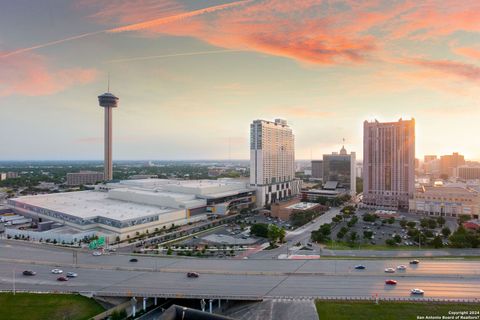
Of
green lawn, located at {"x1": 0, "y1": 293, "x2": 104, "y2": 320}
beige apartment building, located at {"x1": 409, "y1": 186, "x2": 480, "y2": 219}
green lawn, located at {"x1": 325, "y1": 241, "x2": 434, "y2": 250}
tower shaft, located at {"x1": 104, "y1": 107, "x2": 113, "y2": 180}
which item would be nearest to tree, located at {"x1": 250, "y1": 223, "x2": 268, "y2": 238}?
green lawn, located at {"x1": 325, "y1": 241, "x2": 434, "y2": 250}

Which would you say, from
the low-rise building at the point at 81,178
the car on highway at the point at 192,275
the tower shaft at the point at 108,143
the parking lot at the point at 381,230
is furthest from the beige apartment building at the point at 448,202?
the low-rise building at the point at 81,178

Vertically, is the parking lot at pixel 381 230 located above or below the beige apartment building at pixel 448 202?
below

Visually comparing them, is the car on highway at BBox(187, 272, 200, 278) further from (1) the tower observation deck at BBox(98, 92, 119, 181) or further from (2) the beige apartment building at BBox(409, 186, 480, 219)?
(1) the tower observation deck at BBox(98, 92, 119, 181)

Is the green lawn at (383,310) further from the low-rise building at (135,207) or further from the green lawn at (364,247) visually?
the low-rise building at (135,207)

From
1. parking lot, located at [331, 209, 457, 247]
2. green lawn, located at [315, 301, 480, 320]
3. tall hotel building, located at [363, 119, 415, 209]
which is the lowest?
parking lot, located at [331, 209, 457, 247]

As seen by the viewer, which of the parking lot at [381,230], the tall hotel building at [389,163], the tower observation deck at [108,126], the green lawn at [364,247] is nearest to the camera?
the green lawn at [364,247]

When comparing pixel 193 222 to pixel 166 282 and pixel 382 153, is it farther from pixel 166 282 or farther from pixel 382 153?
pixel 382 153

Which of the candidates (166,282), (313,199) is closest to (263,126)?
(313,199)

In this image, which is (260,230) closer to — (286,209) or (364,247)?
(364,247)
